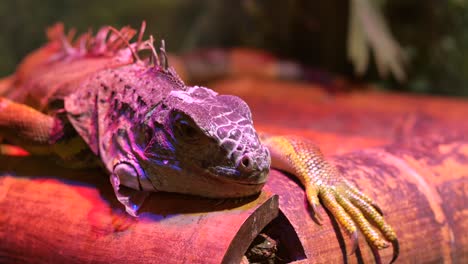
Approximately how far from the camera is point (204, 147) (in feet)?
6.42

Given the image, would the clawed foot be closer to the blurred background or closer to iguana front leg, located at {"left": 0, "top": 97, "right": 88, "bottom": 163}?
iguana front leg, located at {"left": 0, "top": 97, "right": 88, "bottom": 163}

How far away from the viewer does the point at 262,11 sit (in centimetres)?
659

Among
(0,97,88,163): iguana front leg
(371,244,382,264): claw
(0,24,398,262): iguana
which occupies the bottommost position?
(371,244,382,264): claw

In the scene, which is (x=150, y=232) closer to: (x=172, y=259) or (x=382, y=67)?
(x=172, y=259)

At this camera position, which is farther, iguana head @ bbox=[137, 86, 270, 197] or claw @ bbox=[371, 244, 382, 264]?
claw @ bbox=[371, 244, 382, 264]

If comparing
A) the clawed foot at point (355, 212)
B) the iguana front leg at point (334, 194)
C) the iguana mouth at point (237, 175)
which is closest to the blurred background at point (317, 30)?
the iguana front leg at point (334, 194)

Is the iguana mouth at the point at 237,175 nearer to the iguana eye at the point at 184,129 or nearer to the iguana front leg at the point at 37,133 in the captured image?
the iguana eye at the point at 184,129

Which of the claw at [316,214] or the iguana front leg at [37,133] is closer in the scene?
the claw at [316,214]

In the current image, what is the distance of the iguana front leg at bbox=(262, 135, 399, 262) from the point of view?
7.02 feet

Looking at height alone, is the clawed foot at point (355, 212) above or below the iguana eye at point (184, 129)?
below

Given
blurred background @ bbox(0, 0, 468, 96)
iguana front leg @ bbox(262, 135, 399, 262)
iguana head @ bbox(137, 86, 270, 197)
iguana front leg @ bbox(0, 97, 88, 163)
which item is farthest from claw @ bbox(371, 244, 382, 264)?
blurred background @ bbox(0, 0, 468, 96)

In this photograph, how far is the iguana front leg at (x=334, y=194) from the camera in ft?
7.02

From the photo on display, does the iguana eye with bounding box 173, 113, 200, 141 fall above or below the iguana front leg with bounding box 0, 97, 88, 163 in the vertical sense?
above

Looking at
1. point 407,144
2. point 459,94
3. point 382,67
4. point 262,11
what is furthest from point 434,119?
point 262,11
